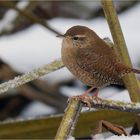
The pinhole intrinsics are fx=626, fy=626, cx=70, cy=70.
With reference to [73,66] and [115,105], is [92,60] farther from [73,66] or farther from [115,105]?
[115,105]

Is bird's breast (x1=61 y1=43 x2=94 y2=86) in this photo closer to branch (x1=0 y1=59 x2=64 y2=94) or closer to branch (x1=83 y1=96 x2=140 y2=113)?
branch (x1=0 y1=59 x2=64 y2=94)

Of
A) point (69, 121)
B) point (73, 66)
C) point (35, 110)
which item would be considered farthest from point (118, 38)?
point (35, 110)

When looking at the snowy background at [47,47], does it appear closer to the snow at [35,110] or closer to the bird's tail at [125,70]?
the snow at [35,110]

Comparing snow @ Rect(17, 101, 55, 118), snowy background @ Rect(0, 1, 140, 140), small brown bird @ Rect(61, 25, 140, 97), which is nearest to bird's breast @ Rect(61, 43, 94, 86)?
small brown bird @ Rect(61, 25, 140, 97)

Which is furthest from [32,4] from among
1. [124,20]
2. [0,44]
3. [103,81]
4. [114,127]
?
[114,127]

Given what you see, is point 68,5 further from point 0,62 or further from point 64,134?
point 64,134
